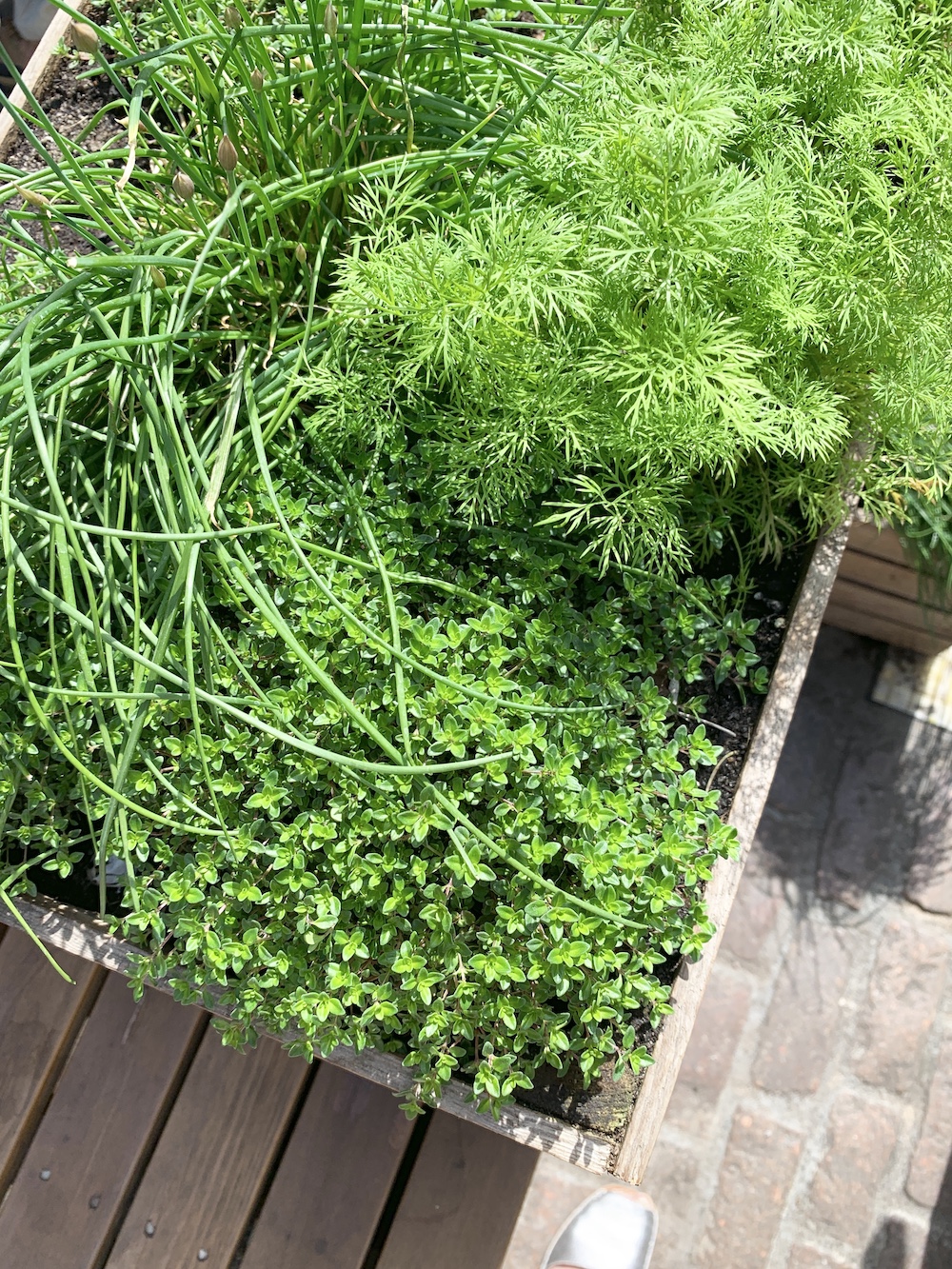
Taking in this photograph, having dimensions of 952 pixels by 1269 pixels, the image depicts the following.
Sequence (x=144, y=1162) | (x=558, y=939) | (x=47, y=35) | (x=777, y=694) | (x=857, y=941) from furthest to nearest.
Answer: (x=857, y=941) → (x=47, y=35) → (x=144, y=1162) → (x=777, y=694) → (x=558, y=939)

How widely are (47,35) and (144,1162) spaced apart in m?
1.74

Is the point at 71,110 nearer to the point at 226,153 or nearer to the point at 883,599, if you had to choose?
the point at 226,153

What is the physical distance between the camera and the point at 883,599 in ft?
5.30

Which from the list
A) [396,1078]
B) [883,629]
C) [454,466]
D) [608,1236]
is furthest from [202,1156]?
[883,629]

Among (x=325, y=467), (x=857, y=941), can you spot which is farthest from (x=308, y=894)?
(x=857, y=941)

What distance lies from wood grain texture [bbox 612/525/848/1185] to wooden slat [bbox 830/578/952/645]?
0.40 meters


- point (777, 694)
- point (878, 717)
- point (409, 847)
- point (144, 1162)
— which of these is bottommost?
point (144, 1162)

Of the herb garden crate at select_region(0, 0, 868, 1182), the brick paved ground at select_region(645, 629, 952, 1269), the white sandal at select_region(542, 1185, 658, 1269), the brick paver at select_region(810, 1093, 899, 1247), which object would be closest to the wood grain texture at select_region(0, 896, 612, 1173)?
the herb garden crate at select_region(0, 0, 868, 1182)

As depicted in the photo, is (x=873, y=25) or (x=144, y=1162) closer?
(x=873, y=25)

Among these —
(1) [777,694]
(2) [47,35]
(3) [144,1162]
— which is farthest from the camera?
(2) [47,35]

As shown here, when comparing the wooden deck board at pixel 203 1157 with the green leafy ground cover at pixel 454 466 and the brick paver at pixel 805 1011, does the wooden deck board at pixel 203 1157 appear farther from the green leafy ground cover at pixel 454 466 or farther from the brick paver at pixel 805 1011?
the brick paver at pixel 805 1011

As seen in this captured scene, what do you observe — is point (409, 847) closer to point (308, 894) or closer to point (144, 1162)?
point (308, 894)

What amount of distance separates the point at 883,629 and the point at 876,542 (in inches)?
17.1

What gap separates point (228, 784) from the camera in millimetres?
1005
